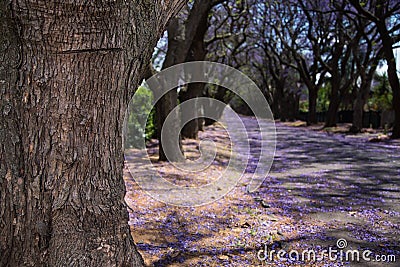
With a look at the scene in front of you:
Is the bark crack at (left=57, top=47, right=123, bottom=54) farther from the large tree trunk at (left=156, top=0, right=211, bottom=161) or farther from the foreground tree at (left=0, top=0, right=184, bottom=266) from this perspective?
the large tree trunk at (left=156, top=0, right=211, bottom=161)

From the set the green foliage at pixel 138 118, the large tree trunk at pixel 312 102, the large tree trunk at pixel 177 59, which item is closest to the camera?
the large tree trunk at pixel 177 59

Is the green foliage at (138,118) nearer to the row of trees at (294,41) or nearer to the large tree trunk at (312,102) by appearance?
the row of trees at (294,41)

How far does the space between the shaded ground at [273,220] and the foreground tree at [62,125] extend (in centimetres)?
131

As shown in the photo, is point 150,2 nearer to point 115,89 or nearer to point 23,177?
point 115,89

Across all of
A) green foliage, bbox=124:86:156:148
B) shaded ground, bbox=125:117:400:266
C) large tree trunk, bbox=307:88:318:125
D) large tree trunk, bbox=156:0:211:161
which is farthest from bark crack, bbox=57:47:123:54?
large tree trunk, bbox=307:88:318:125

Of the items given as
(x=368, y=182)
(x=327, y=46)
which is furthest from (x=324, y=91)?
(x=368, y=182)

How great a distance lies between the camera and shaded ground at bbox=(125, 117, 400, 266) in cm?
375

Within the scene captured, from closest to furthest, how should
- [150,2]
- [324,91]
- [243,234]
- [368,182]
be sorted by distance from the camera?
[150,2] → [243,234] → [368,182] → [324,91]

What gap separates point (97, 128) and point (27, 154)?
0.39 meters

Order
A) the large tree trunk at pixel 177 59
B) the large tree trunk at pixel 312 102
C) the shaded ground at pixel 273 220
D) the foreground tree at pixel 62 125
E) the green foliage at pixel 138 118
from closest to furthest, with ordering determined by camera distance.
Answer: the foreground tree at pixel 62 125, the shaded ground at pixel 273 220, the large tree trunk at pixel 177 59, the green foliage at pixel 138 118, the large tree trunk at pixel 312 102

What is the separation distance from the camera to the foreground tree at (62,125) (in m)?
2.18

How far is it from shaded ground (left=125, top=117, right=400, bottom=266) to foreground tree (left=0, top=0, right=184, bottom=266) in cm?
131

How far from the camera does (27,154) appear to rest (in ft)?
7.32

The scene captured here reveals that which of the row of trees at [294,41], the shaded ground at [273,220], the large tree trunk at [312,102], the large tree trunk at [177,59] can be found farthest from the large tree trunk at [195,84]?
the large tree trunk at [312,102]
